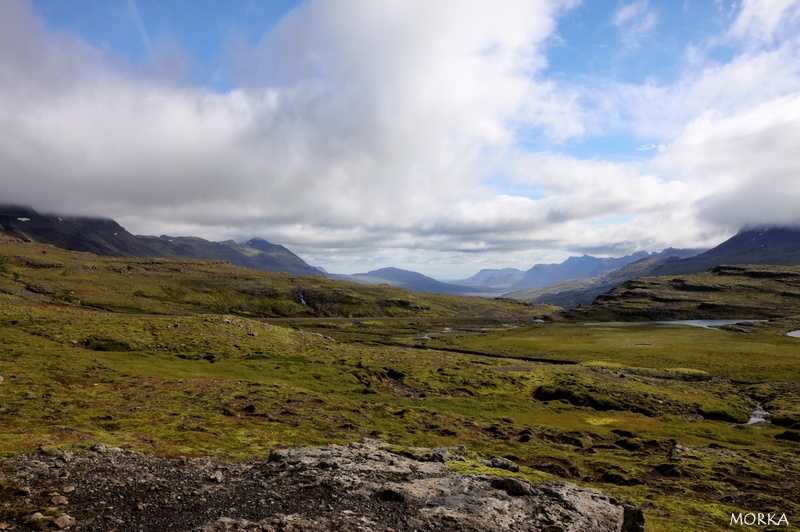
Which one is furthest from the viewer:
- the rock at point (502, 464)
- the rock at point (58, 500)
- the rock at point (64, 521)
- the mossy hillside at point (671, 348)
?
the mossy hillside at point (671, 348)

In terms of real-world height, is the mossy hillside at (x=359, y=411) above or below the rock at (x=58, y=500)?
below

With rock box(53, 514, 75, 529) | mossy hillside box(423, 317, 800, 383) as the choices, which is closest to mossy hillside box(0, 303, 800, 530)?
rock box(53, 514, 75, 529)

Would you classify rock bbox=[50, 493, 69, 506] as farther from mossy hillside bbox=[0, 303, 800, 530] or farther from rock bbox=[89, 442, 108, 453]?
mossy hillside bbox=[0, 303, 800, 530]

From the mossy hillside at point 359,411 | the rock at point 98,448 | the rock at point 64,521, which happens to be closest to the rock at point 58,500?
the rock at point 64,521

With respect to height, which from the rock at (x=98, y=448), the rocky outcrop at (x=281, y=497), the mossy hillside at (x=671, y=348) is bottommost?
the mossy hillside at (x=671, y=348)

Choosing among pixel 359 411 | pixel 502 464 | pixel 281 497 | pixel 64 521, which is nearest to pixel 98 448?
pixel 64 521

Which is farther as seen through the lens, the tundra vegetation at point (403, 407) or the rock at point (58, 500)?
the tundra vegetation at point (403, 407)

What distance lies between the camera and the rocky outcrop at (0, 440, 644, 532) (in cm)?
1636

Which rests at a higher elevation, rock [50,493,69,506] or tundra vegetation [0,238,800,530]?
rock [50,493,69,506]

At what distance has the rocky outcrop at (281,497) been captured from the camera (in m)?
16.4

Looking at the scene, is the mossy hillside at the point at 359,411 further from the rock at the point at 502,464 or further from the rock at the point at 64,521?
the rock at the point at 64,521

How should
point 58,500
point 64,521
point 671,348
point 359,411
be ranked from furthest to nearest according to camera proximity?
point 671,348 → point 359,411 → point 58,500 → point 64,521

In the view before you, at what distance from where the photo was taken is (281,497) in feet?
61.6

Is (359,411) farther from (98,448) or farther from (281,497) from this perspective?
(281,497)
